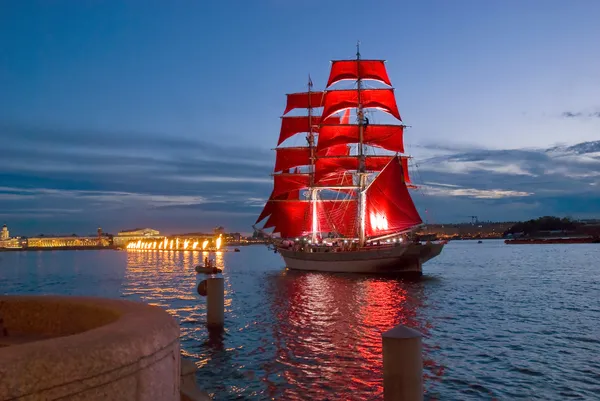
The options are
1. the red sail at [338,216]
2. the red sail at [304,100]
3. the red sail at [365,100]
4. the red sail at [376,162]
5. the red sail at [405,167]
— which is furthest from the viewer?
the red sail at [304,100]

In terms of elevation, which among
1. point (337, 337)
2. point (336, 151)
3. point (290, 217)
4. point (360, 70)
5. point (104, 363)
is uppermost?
point (360, 70)

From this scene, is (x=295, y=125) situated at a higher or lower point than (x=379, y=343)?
higher

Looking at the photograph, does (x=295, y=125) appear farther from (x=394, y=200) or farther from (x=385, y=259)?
(x=385, y=259)

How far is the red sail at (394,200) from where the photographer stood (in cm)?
5166

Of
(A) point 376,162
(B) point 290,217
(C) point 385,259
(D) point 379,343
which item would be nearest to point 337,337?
(D) point 379,343

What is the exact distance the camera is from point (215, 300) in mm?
17844

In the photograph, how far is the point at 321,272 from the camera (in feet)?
194

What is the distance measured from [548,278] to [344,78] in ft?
109

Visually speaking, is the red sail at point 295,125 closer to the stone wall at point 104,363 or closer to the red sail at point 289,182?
the red sail at point 289,182

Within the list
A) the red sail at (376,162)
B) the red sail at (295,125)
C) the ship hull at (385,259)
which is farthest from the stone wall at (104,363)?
the red sail at (295,125)

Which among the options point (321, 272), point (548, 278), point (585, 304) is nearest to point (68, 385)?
point (585, 304)

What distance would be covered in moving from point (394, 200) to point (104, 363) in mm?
50473

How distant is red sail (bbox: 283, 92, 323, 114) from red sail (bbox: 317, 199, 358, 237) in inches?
603

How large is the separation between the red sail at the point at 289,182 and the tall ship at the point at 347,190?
14 cm
